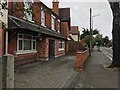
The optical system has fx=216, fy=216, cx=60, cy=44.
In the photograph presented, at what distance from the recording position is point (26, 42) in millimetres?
17312

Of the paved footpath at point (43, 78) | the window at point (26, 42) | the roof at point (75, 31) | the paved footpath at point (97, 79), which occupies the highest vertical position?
the roof at point (75, 31)

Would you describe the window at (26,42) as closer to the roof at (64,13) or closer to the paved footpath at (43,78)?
the paved footpath at (43,78)

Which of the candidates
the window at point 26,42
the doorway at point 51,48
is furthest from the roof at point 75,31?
the window at point 26,42

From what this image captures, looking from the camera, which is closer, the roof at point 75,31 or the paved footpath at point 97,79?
the paved footpath at point 97,79

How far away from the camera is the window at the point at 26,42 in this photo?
15.9 m

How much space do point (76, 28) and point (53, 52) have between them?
187ft

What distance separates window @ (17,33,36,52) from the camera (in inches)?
627

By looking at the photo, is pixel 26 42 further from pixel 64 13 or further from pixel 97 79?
pixel 64 13

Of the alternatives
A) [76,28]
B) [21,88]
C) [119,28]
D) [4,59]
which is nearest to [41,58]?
[119,28]

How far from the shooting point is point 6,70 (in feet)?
10.7

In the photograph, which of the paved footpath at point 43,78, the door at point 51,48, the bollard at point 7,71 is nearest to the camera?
the bollard at point 7,71

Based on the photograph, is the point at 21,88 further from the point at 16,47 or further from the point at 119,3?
the point at 119,3

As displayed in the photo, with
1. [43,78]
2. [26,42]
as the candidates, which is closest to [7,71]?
[43,78]

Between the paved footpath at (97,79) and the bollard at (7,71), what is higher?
the bollard at (7,71)
